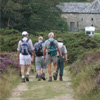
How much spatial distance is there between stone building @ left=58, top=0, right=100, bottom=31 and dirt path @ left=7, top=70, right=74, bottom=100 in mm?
75154

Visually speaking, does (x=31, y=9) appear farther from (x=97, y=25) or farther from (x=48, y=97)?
(x=97, y=25)

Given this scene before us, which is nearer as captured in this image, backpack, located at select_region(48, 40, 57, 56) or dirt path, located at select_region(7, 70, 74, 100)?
dirt path, located at select_region(7, 70, 74, 100)

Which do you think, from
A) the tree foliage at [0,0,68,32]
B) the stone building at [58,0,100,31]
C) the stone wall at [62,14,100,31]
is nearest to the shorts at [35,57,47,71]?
the tree foliage at [0,0,68,32]

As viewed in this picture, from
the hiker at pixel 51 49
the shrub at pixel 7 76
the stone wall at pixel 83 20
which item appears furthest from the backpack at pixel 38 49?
the stone wall at pixel 83 20

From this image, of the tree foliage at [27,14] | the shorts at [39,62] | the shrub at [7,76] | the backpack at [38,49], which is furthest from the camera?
the tree foliage at [27,14]

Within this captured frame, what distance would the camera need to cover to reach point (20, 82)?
49.5 ft

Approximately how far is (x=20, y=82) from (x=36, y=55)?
49.5 inches

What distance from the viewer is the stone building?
290 feet

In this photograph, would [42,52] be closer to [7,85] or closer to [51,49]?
[51,49]

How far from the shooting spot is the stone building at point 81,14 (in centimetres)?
8844

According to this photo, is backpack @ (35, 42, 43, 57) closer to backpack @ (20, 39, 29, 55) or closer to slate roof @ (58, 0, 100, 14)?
backpack @ (20, 39, 29, 55)

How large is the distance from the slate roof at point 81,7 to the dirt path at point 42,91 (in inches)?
2959

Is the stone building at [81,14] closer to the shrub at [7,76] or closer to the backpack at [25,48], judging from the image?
the shrub at [7,76]

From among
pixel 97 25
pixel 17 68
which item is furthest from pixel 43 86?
pixel 97 25
